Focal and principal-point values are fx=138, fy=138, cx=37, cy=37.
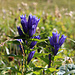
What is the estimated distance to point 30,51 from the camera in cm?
96

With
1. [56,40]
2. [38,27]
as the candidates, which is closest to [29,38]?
[56,40]

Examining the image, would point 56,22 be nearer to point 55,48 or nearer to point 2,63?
point 2,63

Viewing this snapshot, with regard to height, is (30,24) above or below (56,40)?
above

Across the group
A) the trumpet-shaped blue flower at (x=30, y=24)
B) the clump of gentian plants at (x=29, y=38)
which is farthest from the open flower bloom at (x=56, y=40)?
the trumpet-shaped blue flower at (x=30, y=24)

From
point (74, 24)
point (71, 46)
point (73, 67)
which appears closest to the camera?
point (73, 67)

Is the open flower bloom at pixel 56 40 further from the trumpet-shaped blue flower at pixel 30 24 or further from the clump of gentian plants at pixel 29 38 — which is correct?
the trumpet-shaped blue flower at pixel 30 24

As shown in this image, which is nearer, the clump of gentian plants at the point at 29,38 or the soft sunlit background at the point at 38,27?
the clump of gentian plants at the point at 29,38

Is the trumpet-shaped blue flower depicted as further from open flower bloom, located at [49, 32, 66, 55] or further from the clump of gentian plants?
open flower bloom, located at [49, 32, 66, 55]

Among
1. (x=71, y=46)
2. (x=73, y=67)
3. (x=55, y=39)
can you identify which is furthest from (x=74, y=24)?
(x=55, y=39)

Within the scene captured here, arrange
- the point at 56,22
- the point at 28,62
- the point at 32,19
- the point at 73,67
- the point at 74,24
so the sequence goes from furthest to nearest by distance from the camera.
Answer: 1. the point at 74,24
2. the point at 56,22
3. the point at 73,67
4. the point at 28,62
5. the point at 32,19

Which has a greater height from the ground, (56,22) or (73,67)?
(56,22)

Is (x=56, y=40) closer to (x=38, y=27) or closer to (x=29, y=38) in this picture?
(x=29, y=38)

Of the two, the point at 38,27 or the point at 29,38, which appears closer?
the point at 29,38

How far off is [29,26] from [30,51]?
0.58 feet
